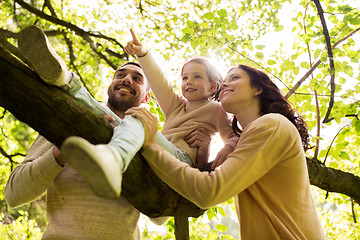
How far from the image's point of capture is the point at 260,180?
1.97 m

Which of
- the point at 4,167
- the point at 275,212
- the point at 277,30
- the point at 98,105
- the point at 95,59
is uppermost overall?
the point at 277,30

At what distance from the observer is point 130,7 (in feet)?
20.6

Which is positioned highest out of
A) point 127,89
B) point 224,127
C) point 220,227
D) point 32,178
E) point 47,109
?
point 127,89

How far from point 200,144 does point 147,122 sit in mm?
802

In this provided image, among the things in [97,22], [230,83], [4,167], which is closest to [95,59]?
[97,22]

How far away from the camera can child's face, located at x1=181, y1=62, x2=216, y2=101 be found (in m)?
3.00

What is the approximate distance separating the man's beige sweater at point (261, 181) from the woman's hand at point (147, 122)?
2.3 inches

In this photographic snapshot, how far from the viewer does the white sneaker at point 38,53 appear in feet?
5.11

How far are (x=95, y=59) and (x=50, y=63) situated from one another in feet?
16.2

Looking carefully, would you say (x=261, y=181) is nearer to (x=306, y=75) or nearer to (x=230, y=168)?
(x=230, y=168)

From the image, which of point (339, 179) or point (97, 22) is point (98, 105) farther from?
point (97, 22)

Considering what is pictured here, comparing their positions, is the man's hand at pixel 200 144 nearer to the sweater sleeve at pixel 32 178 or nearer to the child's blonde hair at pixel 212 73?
the child's blonde hair at pixel 212 73

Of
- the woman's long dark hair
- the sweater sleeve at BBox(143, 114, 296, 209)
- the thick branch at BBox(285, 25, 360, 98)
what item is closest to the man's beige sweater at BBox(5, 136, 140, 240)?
the sweater sleeve at BBox(143, 114, 296, 209)

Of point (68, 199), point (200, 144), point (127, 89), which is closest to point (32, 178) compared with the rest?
point (68, 199)
